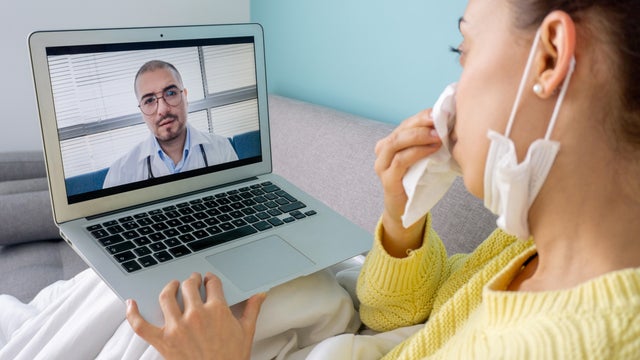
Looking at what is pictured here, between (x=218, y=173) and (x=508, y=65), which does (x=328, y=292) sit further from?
(x=508, y=65)

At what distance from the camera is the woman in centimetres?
49

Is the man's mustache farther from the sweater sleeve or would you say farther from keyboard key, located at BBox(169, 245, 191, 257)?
the sweater sleeve

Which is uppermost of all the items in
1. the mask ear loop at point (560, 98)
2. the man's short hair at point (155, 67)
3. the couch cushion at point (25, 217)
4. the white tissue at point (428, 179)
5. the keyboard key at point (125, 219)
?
the mask ear loop at point (560, 98)

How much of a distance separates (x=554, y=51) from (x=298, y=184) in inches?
41.0

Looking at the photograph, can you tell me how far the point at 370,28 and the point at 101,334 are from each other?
3.16ft

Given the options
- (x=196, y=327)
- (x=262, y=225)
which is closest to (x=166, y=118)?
(x=262, y=225)

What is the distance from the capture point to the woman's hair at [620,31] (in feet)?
1.55

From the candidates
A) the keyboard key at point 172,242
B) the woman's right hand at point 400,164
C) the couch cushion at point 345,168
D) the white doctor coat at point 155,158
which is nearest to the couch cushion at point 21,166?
the couch cushion at point 345,168

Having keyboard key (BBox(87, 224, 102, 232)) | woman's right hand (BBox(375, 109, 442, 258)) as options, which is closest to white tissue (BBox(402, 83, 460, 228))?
woman's right hand (BBox(375, 109, 442, 258))

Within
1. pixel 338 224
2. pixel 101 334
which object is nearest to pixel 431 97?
pixel 338 224

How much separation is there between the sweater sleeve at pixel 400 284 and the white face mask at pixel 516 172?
29 cm

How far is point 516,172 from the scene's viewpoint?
0.54m

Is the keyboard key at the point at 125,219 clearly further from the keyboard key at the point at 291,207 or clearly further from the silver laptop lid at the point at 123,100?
the keyboard key at the point at 291,207

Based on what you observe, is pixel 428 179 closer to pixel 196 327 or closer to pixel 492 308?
pixel 492 308
